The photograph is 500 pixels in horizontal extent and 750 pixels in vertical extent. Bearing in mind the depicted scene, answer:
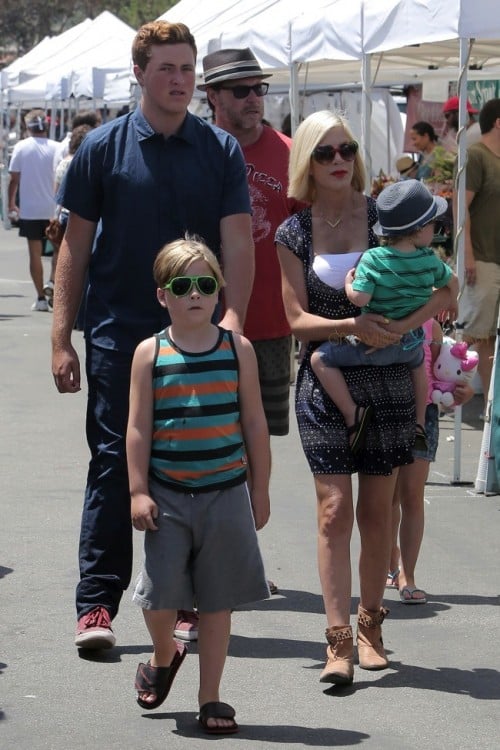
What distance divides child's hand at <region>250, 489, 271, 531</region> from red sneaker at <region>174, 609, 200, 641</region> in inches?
42.3

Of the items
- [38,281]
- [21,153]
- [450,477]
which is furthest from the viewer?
[21,153]

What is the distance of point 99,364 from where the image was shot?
5.39 metres

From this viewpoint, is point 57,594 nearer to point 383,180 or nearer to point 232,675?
point 232,675

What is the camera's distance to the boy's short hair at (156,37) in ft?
17.0

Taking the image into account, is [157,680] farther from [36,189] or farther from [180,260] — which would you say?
[36,189]

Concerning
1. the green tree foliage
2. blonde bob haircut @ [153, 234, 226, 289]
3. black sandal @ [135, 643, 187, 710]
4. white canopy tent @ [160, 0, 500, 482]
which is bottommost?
black sandal @ [135, 643, 187, 710]

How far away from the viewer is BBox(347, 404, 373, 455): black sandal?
5137 millimetres

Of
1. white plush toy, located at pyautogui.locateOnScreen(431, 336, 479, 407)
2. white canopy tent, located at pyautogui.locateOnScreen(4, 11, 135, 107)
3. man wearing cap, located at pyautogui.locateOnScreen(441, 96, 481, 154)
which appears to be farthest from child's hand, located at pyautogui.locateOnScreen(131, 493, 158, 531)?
white canopy tent, located at pyautogui.locateOnScreen(4, 11, 135, 107)

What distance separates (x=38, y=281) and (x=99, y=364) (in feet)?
40.5

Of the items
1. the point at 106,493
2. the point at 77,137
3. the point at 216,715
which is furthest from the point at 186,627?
the point at 77,137

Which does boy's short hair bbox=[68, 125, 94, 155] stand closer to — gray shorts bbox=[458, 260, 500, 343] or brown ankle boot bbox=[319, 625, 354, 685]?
gray shorts bbox=[458, 260, 500, 343]

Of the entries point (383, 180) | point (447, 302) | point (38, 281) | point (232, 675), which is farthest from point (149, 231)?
point (38, 281)

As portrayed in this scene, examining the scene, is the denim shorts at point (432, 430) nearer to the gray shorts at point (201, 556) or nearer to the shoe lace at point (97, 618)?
the shoe lace at point (97, 618)

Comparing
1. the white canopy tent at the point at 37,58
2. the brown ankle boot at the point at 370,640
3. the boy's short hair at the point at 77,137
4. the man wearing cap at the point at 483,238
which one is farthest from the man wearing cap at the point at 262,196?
the white canopy tent at the point at 37,58
